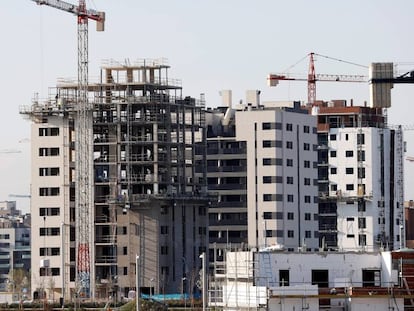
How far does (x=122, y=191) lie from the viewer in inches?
6703

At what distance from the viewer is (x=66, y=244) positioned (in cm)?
17338

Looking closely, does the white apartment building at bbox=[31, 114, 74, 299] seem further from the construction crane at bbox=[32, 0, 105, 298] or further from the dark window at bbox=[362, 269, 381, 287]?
the dark window at bbox=[362, 269, 381, 287]

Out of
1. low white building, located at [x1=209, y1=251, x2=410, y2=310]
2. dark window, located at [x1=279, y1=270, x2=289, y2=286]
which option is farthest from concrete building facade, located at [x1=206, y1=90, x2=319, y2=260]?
dark window, located at [x1=279, y1=270, x2=289, y2=286]

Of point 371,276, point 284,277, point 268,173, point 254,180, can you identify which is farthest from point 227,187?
point 284,277

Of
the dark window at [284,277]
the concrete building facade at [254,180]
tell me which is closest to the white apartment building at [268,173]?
the concrete building facade at [254,180]

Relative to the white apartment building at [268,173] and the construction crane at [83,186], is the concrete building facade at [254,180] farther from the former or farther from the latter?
the construction crane at [83,186]

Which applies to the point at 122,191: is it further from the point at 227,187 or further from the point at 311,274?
the point at 311,274

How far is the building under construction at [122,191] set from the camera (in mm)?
168875

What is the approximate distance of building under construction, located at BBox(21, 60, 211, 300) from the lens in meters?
169

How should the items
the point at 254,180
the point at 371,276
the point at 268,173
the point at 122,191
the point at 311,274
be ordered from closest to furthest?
the point at 311,274, the point at 371,276, the point at 122,191, the point at 254,180, the point at 268,173

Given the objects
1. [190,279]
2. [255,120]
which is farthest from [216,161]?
[190,279]

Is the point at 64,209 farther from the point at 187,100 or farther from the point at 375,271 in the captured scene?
the point at 375,271

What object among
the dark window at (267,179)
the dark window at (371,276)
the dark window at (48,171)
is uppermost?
the dark window at (48,171)

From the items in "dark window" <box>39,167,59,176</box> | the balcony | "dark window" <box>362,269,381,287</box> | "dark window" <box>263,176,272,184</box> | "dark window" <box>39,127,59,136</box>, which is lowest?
"dark window" <box>362,269,381,287</box>
